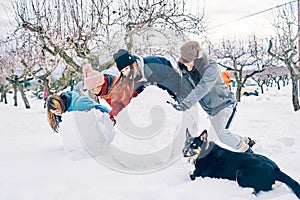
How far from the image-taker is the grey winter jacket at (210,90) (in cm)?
266

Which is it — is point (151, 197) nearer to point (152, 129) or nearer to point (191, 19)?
point (152, 129)

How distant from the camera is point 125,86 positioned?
10.6 feet

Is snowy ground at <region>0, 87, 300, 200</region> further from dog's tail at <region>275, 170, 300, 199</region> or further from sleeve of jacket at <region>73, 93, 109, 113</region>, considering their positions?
sleeve of jacket at <region>73, 93, 109, 113</region>

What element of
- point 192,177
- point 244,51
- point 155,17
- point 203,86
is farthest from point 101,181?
point 244,51

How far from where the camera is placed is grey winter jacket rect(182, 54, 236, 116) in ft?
8.72

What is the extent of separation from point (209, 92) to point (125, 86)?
943 millimetres

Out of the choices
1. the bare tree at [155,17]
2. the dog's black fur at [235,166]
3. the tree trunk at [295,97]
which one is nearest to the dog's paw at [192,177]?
the dog's black fur at [235,166]

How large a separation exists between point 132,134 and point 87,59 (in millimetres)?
5081

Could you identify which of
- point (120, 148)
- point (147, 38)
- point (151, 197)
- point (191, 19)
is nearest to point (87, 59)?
point (147, 38)

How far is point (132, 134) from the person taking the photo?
12.7 feet

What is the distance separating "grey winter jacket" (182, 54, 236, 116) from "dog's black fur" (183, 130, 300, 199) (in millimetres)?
328

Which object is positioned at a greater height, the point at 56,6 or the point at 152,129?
the point at 56,6

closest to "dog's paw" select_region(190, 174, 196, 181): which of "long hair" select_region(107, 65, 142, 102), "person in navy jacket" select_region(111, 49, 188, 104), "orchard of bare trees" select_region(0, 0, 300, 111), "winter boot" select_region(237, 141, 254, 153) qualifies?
"winter boot" select_region(237, 141, 254, 153)

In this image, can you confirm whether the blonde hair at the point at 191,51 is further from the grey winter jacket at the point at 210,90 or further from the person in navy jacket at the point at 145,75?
the person in navy jacket at the point at 145,75
